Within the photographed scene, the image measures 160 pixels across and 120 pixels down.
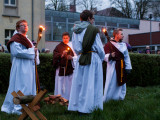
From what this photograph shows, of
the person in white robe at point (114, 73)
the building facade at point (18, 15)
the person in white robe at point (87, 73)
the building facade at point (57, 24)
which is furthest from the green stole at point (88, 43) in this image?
the building facade at point (57, 24)

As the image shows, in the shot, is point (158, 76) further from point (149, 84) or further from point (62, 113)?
point (62, 113)

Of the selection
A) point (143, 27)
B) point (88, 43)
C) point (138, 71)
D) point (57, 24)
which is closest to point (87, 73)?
point (88, 43)

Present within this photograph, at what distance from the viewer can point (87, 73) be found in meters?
5.75

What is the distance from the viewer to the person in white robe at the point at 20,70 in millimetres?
6090

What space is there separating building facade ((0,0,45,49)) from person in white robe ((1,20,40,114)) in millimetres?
17535

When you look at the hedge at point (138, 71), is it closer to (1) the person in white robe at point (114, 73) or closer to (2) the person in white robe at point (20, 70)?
(1) the person in white robe at point (114, 73)

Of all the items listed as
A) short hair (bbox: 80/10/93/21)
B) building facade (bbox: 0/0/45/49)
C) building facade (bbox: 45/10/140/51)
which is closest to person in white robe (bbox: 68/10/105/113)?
short hair (bbox: 80/10/93/21)

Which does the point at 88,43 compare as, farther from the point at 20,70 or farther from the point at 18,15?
the point at 18,15

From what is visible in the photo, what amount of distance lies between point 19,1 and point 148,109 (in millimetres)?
20481

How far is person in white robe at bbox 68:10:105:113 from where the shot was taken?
18.4 feet

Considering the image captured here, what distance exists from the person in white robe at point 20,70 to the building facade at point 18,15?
17.5 m

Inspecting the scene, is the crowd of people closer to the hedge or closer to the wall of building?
the hedge

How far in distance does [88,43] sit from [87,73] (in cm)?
69

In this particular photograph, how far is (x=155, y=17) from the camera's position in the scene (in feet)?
150
